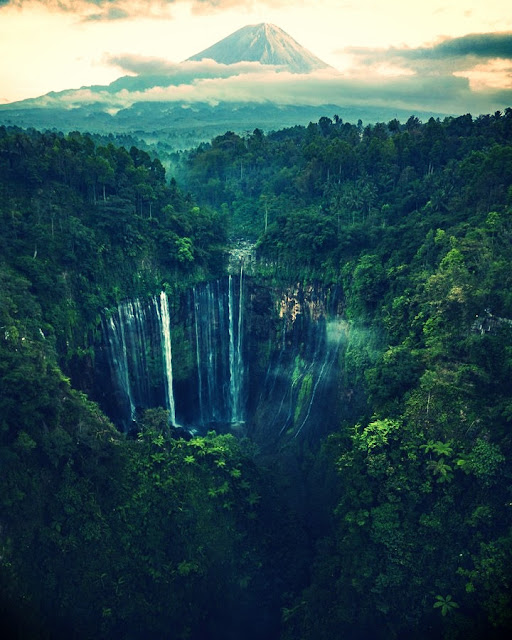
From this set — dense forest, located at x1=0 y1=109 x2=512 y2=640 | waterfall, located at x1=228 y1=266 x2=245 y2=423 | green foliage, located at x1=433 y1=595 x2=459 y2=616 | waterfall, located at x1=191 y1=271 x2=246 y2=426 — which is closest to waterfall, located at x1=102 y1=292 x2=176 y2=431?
dense forest, located at x1=0 y1=109 x2=512 y2=640

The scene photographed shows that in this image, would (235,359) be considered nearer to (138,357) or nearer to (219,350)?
(219,350)

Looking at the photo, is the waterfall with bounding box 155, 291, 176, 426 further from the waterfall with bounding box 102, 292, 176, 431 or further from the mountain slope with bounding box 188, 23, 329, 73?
the mountain slope with bounding box 188, 23, 329, 73

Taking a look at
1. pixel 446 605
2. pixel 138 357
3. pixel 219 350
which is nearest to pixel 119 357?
pixel 138 357

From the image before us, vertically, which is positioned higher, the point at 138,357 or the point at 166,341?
the point at 166,341

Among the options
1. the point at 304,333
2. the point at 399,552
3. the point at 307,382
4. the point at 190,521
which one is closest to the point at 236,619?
the point at 190,521

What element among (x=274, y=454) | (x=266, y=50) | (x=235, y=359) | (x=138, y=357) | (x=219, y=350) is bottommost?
(x=274, y=454)

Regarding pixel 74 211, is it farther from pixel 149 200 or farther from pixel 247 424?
pixel 247 424

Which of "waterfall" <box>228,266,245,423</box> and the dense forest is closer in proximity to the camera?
the dense forest
